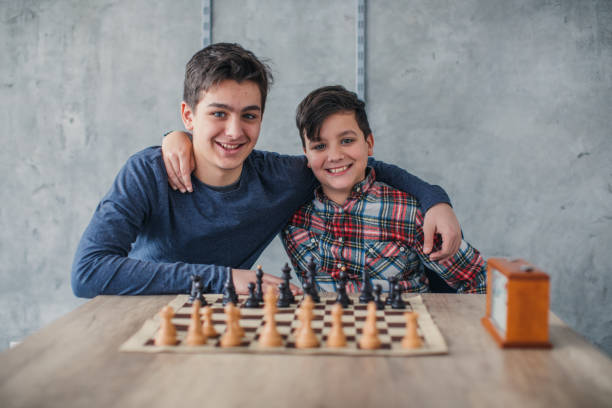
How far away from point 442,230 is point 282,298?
0.73 meters

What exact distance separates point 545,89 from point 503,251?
3.54ft

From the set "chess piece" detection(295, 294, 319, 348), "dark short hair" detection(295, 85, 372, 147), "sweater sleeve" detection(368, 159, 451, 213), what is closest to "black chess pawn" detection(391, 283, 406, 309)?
"chess piece" detection(295, 294, 319, 348)

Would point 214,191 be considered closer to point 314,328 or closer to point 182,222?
point 182,222

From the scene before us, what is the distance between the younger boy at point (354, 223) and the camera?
195 cm

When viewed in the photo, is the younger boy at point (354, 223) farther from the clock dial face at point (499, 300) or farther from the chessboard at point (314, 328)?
the clock dial face at point (499, 300)

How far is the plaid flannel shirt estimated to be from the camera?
193 cm

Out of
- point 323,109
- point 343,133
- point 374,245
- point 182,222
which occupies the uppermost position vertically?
point 323,109

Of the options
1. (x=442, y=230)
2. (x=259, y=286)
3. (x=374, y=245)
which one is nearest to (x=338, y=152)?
(x=374, y=245)

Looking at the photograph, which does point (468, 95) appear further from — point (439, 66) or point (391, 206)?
point (391, 206)

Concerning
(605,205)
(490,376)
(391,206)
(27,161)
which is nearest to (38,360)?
(490,376)

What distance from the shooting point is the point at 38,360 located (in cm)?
104

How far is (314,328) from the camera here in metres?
1.23

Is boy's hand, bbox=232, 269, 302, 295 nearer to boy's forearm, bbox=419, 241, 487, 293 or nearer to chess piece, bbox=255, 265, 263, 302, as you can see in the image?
chess piece, bbox=255, 265, 263, 302

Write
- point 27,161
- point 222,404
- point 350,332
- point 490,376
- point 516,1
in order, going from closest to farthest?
point 222,404 → point 490,376 → point 350,332 → point 516,1 → point 27,161
